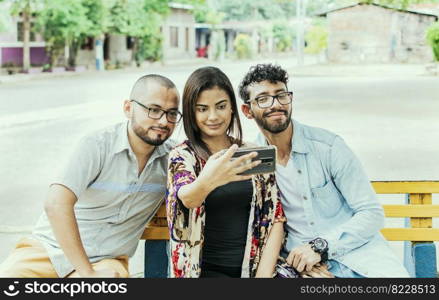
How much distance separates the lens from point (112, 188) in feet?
6.64

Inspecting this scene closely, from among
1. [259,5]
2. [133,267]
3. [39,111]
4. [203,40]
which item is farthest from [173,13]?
[133,267]

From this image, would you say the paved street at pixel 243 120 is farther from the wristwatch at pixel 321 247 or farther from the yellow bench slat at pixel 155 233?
the wristwatch at pixel 321 247

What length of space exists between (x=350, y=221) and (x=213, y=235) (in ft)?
1.29

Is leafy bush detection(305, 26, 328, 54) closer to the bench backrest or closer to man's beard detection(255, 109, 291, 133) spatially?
the bench backrest

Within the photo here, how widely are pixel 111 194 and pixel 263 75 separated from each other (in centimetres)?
52

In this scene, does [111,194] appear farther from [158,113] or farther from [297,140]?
[297,140]

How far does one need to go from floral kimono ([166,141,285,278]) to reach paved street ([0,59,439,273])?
392 mm

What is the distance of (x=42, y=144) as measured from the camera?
26.7ft

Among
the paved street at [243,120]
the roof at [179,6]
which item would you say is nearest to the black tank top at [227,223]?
the paved street at [243,120]

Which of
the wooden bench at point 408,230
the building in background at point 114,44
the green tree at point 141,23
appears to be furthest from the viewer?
the green tree at point 141,23

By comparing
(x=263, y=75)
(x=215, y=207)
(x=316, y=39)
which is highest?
(x=316, y=39)

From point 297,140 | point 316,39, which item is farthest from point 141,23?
point 297,140

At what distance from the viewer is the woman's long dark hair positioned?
1.91 metres

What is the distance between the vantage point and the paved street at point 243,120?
5680 mm
